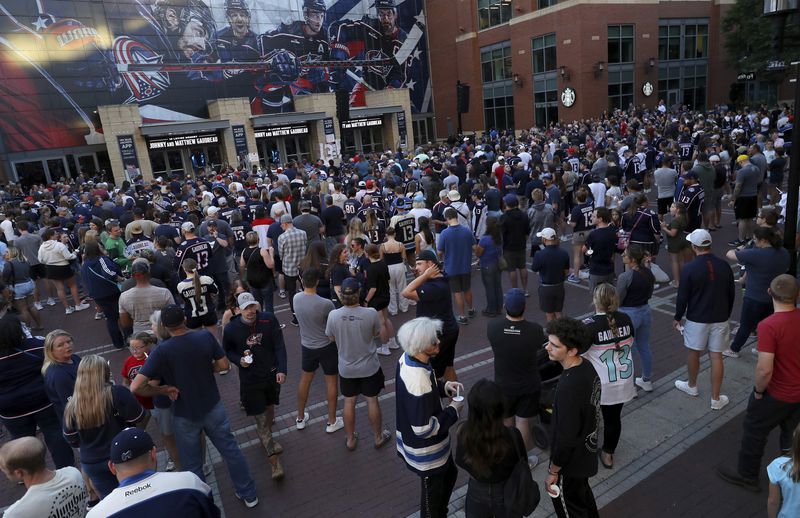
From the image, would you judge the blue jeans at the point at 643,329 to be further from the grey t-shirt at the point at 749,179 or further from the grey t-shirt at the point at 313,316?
the grey t-shirt at the point at 749,179

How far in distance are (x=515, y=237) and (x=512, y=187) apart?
5465mm

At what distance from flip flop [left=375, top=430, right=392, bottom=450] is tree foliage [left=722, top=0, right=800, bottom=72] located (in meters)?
37.9

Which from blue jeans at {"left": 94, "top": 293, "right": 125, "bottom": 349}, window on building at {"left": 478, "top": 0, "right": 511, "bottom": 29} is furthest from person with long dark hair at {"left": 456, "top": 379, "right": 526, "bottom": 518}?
window on building at {"left": 478, "top": 0, "right": 511, "bottom": 29}

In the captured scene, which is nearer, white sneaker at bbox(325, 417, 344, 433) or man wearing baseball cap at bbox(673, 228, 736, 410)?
man wearing baseball cap at bbox(673, 228, 736, 410)

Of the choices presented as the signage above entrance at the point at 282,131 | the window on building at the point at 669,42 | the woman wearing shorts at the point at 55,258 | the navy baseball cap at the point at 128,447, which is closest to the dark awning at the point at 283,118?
the signage above entrance at the point at 282,131

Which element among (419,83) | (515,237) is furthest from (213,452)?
(419,83)

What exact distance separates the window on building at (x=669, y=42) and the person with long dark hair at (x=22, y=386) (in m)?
39.6

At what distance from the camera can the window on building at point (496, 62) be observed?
37906 mm

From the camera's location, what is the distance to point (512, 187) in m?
13.9

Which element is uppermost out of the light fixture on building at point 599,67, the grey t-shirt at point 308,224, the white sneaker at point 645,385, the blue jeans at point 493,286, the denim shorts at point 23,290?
the light fixture on building at point 599,67

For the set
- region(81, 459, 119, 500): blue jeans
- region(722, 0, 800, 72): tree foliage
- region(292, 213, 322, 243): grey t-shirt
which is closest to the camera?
region(81, 459, 119, 500): blue jeans

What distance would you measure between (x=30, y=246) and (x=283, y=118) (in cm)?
2297

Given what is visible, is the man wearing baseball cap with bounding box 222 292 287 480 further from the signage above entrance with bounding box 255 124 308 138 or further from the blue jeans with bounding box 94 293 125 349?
the signage above entrance with bounding box 255 124 308 138

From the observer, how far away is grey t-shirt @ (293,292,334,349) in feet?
18.1
